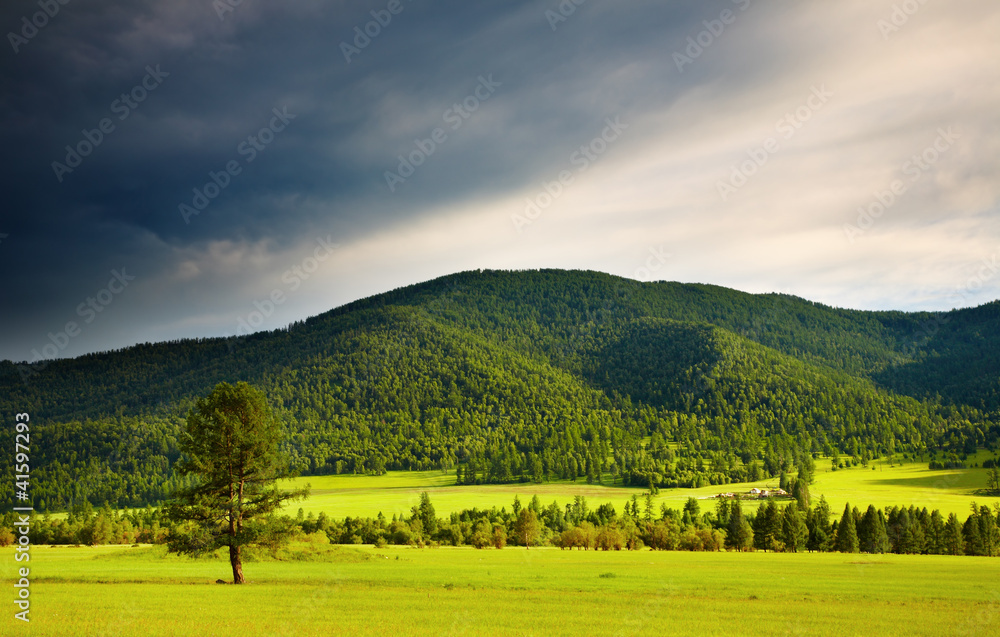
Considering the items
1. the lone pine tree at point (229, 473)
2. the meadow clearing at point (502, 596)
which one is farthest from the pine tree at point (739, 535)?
the lone pine tree at point (229, 473)

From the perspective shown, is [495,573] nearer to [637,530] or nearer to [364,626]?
[364,626]

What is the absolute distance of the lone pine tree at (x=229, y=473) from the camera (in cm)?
3450

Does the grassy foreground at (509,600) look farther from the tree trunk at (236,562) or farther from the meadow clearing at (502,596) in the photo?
the tree trunk at (236,562)

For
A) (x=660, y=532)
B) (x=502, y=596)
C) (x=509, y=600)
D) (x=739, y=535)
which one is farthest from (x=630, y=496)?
(x=509, y=600)

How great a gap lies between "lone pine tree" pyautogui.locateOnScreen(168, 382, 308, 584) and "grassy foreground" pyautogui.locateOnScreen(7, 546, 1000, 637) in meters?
2.98

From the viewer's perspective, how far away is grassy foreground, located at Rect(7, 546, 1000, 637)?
24.0 m

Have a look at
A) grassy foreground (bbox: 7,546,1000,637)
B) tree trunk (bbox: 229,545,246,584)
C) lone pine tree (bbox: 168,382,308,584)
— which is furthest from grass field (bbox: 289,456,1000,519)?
lone pine tree (bbox: 168,382,308,584)

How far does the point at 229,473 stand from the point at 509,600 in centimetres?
1793

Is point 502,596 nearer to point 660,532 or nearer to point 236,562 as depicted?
point 236,562

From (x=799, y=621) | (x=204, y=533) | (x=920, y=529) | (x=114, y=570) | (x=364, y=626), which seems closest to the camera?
(x=364, y=626)

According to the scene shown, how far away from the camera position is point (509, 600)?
1288 inches

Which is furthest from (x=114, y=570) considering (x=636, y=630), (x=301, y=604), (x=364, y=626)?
(x=636, y=630)

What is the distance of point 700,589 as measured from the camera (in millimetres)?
38750

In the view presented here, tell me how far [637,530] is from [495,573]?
2322 inches
